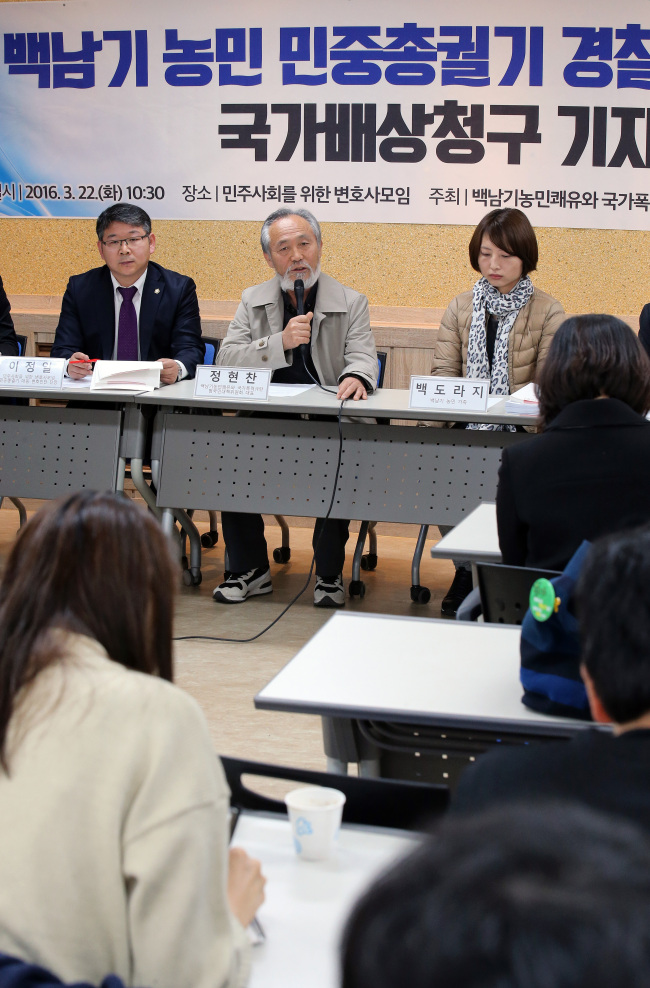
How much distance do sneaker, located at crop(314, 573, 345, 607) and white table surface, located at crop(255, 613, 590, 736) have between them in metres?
2.04

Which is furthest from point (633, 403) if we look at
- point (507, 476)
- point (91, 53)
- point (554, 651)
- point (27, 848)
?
point (91, 53)

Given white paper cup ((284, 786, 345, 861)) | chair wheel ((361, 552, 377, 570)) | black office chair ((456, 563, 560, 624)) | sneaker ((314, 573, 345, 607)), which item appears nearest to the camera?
white paper cup ((284, 786, 345, 861))

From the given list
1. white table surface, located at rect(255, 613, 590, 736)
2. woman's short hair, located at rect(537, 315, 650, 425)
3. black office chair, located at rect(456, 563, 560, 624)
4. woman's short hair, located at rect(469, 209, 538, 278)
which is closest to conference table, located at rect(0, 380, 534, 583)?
woman's short hair, located at rect(469, 209, 538, 278)

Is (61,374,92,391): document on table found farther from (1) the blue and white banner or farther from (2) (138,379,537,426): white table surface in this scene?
(1) the blue and white banner

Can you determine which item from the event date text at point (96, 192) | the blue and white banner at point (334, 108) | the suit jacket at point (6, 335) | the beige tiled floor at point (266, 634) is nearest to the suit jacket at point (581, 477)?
the beige tiled floor at point (266, 634)

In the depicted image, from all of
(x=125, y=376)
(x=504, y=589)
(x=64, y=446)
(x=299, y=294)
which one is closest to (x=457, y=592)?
(x=299, y=294)

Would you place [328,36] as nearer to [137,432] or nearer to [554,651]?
[137,432]

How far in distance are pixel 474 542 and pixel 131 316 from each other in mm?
2270

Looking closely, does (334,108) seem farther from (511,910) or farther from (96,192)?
(511,910)

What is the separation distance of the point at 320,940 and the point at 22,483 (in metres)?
3.12

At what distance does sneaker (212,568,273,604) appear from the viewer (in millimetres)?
3934

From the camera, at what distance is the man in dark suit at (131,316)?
415cm

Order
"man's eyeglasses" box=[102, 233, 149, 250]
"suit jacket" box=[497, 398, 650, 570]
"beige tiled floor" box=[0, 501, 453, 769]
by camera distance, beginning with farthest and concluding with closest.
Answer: "man's eyeglasses" box=[102, 233, 149, 250], "beige tiled floor" box=[0, 501, 453, 769], "suit jacket" box=[497, 398, 650, 570]

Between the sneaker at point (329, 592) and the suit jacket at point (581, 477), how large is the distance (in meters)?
1.94
